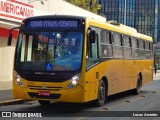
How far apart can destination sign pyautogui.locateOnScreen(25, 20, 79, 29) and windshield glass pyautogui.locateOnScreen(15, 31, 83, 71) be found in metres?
0.20

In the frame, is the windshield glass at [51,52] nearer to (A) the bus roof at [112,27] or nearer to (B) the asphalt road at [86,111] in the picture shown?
(A) the bus roof at [112,27]

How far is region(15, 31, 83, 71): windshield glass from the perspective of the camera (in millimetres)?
13148

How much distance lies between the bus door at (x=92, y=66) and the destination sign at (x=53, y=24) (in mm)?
587

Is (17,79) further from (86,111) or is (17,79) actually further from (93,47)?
(93,47)

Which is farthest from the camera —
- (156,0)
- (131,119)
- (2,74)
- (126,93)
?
(156,0)

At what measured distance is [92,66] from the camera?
1399 centimetres

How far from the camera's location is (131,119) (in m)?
12.3

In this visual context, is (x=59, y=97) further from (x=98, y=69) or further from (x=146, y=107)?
(x=146, y=107)

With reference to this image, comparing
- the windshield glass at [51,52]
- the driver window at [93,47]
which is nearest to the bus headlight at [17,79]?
the windshield glass at [51,52]

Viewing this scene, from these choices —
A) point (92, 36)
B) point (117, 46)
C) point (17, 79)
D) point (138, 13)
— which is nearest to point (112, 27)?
point (117, 46)

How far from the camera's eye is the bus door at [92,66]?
13.5 m

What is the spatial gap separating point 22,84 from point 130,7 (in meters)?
113

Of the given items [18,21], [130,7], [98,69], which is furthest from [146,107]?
[130,7]

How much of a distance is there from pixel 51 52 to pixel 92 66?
1.49 meters
